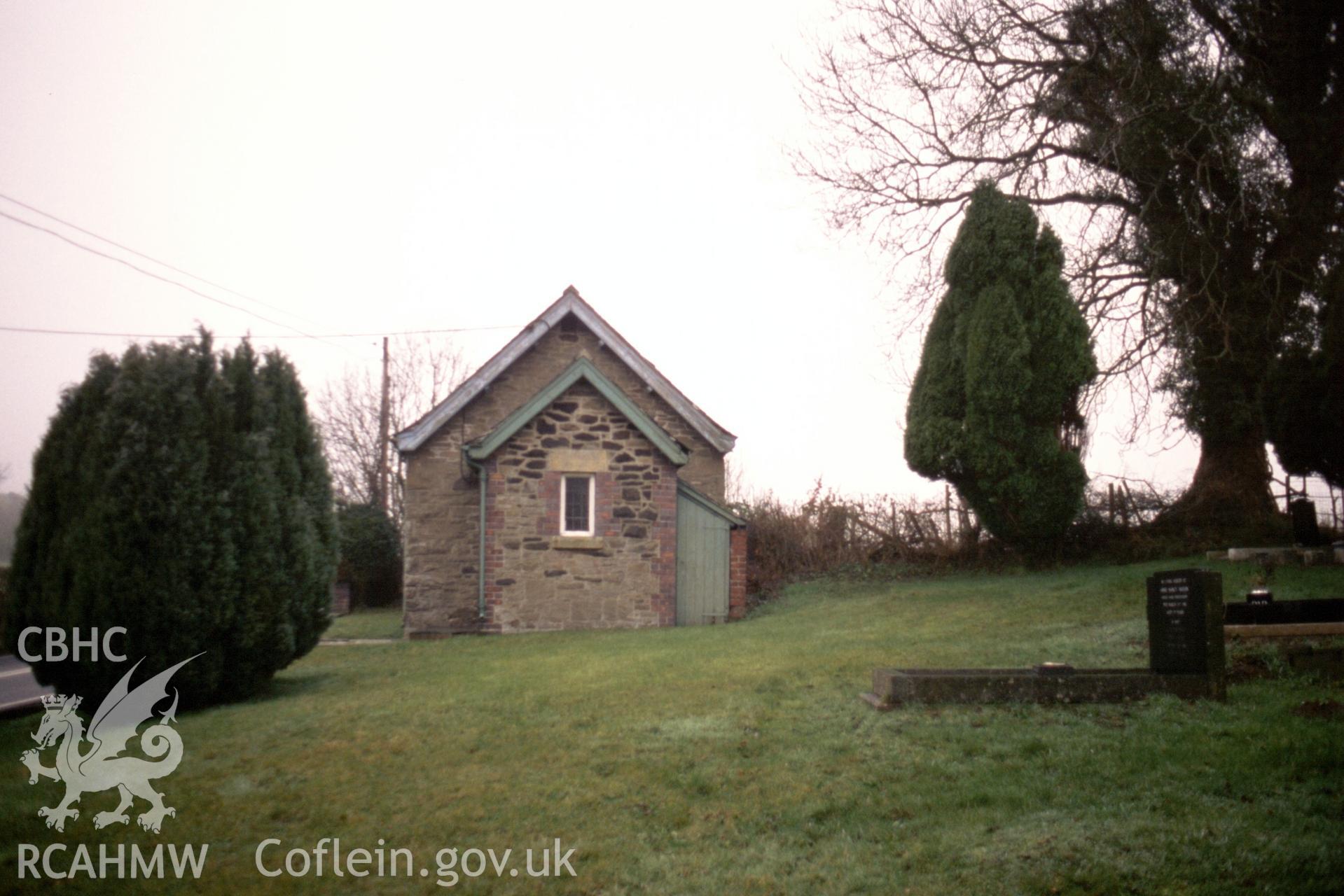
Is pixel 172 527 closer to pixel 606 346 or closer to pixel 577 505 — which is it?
pixel 577 505

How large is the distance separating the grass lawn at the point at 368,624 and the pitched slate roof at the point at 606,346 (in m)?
4.49

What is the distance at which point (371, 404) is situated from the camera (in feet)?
146

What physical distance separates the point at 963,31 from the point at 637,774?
57.4ft

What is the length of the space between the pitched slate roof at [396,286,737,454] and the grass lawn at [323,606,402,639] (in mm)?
4494

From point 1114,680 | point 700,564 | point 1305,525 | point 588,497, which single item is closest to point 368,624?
point 588,497

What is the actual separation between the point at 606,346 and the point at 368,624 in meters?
9.07

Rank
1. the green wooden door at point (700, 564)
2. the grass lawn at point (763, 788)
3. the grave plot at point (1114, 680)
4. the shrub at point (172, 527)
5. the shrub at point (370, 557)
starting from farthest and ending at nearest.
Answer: the shrub at point (370, 557) → the green wooden door at point (700, 564) → the shrub at point (172, 527) → the grave plot at point (1114, 680) → the grass lawn at point (763, 788)

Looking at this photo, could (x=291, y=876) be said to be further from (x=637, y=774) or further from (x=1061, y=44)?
(x=1061, y=44)

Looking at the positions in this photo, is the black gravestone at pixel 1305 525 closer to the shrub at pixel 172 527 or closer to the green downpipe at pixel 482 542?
the green downpipe at pixel 482 542

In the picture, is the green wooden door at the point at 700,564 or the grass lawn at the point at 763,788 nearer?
the grass lawn at the point at 763,788

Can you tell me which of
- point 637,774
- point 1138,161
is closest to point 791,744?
point 637,774

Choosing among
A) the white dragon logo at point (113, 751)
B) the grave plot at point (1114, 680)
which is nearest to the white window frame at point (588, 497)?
the white dragon logo at point (113, 751)

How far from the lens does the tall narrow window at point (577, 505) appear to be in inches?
747

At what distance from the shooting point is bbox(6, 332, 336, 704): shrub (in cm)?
963
